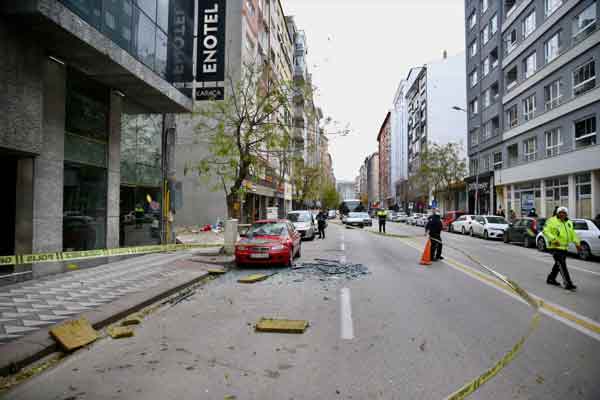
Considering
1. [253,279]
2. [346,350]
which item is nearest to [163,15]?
[253,279]

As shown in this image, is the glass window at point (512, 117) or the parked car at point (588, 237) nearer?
the parked car at point (588, 237)

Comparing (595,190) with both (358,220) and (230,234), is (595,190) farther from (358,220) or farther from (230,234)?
(230,234)

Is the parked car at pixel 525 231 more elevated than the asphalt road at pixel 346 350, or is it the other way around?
the parked car at pixel 525 231

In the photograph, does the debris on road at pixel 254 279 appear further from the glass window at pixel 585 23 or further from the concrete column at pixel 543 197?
the concrete column at pixel 543 197

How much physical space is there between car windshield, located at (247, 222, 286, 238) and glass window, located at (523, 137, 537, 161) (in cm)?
2418

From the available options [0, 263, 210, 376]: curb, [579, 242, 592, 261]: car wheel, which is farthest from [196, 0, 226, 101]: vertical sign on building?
[579, 242, 592, 261]: car wheel

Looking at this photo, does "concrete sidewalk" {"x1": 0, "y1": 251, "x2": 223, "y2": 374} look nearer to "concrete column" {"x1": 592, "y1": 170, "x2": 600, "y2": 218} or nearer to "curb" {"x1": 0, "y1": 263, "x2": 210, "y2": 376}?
"curb" {"x1": 0, "y1": 263, "x2": 210, "y2": 376}

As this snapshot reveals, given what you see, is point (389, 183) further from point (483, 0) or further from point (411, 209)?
point (483, 0)

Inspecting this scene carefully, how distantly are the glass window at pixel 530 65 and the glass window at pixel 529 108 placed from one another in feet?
5.77

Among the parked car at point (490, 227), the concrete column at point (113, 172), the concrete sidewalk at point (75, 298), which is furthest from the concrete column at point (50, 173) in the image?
the parked car at point (490, 227)

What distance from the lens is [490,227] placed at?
24172 mm

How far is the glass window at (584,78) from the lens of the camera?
22078 millimetres

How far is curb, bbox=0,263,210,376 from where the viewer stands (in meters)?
4.27

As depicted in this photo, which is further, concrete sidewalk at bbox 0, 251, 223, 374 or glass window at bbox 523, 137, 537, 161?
glass window at bbox 523, 137, 537, 161
